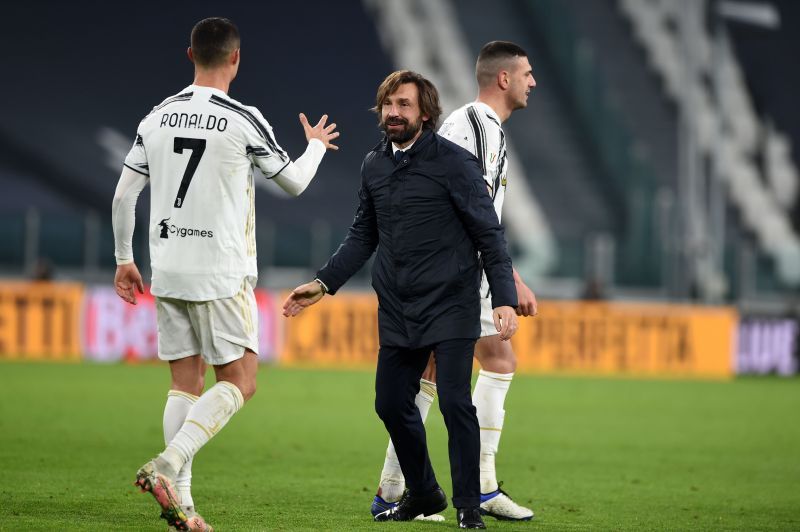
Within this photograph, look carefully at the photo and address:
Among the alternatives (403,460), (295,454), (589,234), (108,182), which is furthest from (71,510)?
(589,234)

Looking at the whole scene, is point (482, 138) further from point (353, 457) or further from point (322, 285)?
point (353, 457)

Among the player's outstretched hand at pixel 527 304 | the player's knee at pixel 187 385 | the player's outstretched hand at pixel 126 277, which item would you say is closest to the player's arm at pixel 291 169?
the player's outstretched hand at pixel 126 277

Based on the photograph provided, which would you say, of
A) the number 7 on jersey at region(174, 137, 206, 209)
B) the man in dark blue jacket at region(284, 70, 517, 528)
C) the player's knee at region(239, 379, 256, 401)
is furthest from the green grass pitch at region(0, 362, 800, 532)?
the number 7 on jersey at region(174, 137, 206, 209)

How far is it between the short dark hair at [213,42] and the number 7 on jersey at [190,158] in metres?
0.39

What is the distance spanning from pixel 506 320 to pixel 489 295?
1.02 metres

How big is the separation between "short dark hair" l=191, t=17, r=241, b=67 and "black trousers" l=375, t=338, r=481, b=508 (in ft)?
5.24

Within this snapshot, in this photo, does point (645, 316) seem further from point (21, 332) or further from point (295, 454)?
point (295, 454)

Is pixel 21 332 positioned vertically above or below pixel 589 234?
below

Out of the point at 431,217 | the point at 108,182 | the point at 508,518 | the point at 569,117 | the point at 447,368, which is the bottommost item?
the point at 508,518

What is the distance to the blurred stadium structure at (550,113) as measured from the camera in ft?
88.7

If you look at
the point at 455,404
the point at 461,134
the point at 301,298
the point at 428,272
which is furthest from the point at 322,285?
the point at 461,134

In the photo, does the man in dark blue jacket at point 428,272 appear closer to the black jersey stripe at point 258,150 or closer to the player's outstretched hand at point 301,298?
the player's outstretched hand at point 301,298

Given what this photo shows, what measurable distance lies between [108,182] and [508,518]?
915 inches

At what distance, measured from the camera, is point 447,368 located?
265 inches
